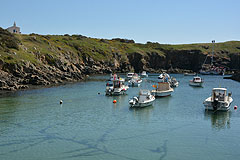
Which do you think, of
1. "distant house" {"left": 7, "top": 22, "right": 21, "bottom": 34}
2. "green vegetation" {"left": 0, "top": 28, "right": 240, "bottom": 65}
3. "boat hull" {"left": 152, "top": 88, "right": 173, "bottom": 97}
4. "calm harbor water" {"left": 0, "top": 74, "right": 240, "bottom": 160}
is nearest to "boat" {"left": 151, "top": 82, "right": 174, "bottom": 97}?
"boat hull" {"left": 152, "top": 88, "right": 173, "bottom": 97}

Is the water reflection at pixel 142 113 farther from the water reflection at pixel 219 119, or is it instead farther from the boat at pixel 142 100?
the water reflection at pixel 219 119

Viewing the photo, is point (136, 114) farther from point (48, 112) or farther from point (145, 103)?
point (48, 112)

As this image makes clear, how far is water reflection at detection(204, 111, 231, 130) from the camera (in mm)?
41656

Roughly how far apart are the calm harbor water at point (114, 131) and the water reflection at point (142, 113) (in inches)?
7.0

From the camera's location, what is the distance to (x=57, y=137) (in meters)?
35.0

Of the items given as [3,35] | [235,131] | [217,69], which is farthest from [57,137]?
[217,69]

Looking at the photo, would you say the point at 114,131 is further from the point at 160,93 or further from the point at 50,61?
the point at 50,61

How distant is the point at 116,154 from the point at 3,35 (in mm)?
Answer: 88571

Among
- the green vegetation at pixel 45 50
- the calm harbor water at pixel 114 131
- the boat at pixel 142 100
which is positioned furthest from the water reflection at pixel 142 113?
the green vegetation at pixel 45 50

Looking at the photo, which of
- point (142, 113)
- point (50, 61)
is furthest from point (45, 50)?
point (142, 113)

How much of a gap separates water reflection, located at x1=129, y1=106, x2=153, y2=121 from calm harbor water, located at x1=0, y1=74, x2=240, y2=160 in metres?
0.18

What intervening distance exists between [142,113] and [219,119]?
45.2 feet

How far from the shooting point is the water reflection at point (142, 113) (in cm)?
4642

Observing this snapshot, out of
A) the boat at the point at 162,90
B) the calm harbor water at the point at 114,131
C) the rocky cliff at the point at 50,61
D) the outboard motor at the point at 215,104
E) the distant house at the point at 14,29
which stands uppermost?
the distant house at the point at 14,29
